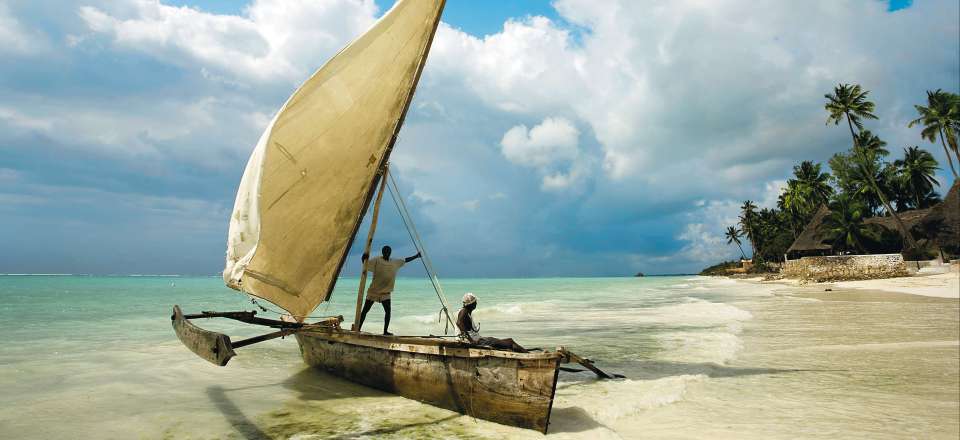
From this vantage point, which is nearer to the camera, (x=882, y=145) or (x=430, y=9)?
(x=430, y=9)

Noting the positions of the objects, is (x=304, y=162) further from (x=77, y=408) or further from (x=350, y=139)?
(x=77, y=408)

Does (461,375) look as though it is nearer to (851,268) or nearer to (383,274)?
(383,274)

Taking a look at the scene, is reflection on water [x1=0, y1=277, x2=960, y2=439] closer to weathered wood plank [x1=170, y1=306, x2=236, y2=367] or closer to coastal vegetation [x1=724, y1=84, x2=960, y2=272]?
weathered wood plank [x1=170, y1=306, x2=236, y2=367]

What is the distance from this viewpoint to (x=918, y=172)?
53562 millimetres

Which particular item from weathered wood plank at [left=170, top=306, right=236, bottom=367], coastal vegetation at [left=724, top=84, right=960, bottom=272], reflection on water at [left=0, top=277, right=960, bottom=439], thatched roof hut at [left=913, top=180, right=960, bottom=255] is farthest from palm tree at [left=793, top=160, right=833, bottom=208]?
weathered wood plank at [left=170, top=306, right=236, bottom=367]

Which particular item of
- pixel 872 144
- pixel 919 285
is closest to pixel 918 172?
pixel 872 144

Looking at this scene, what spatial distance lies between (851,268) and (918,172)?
22281mm

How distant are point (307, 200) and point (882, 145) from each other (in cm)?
6630

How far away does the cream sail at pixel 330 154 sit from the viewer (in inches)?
314

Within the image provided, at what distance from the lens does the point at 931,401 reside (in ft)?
22.5

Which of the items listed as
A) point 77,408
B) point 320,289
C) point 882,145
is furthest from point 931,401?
point 882,145

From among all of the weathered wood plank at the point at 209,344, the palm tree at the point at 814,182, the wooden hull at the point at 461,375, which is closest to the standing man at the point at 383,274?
the wooden hull at the point at 461,375

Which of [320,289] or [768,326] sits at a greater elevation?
[320,289]

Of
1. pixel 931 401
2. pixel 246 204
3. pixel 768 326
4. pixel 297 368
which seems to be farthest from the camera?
pixel 768 326
